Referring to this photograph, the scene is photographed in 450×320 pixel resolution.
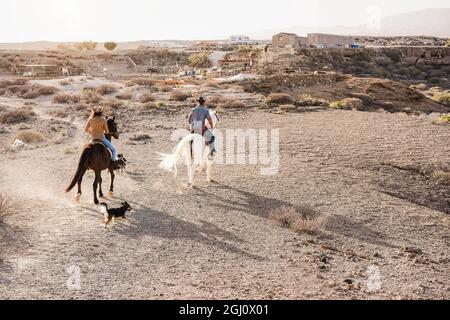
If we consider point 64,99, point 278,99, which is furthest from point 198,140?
point 64,99

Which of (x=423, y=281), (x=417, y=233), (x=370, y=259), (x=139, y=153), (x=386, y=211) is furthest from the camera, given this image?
(x=139, y=153)

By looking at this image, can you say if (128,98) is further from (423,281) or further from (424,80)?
(424,80)

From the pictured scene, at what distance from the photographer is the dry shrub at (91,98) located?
30609 millimetres

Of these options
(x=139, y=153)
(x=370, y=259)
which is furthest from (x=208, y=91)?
(x=370, y=259)

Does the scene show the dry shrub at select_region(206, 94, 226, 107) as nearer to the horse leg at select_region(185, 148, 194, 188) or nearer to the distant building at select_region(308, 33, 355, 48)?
the horse leg at select_region(185, 148, 194, 188)

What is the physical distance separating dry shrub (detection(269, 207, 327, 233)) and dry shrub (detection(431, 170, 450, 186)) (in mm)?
5304

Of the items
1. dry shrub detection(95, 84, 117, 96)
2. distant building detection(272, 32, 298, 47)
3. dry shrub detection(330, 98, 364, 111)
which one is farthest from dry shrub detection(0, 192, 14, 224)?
distant building detection(272, 32, 298, 47)

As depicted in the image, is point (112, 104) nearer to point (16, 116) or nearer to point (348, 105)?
point (16, 116)

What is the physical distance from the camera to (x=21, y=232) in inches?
370

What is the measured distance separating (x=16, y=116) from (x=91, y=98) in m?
6.18

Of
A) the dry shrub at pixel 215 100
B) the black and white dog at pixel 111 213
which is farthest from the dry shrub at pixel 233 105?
the black and white dog at pixel 111 213

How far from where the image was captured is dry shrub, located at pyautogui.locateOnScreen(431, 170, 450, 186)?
14156 millimetres
